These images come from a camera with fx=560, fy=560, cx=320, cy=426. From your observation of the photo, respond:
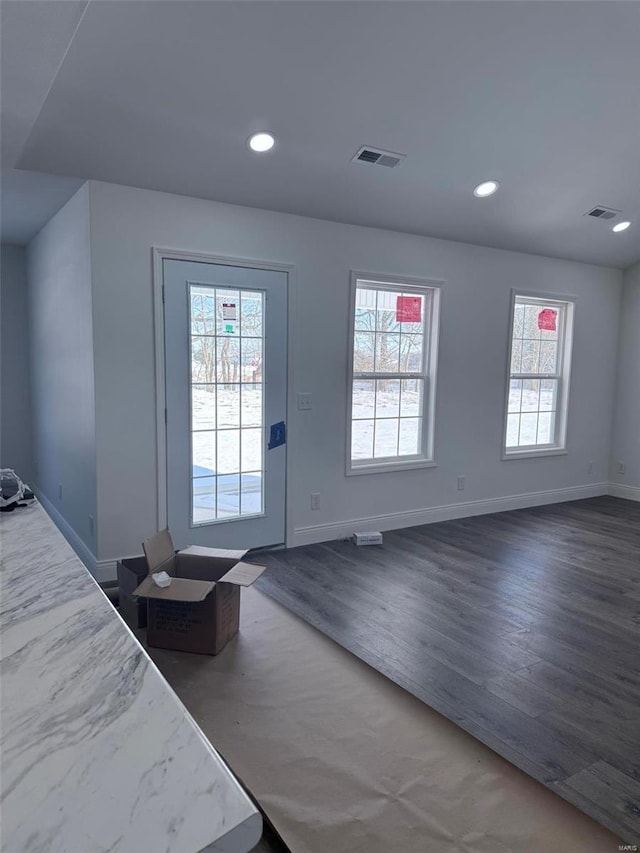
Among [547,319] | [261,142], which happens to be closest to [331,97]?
[261,142]

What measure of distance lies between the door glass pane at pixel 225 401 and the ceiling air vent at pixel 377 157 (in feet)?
3.64

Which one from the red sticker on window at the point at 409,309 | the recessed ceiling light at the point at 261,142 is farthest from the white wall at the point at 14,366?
the red sticker on window at the point at 409,309

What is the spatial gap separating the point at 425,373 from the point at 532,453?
1648mm

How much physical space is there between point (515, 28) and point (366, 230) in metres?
1.90

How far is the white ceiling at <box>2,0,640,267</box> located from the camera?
7.98ft

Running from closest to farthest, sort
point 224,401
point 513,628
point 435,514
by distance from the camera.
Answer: point 513,628
point 224,401
point 435,514

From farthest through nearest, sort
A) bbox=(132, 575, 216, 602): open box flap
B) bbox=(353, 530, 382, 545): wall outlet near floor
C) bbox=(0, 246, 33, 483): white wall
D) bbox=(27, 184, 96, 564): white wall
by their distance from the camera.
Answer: bbox=(0, 246, 33, 483): white wall < bbox=(353, 530, 382, 545): wall outlet near floor < bbox=(27, 184, 96, 564): white wall < bbox=(132, 575, 216, 602): open box flap

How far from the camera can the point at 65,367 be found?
13.5ft

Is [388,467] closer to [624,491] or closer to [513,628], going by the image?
[513,628]

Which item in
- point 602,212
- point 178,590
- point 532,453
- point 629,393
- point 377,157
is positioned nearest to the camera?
point 178,590

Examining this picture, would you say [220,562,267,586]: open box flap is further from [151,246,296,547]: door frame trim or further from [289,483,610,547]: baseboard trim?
[289,483,610,547]: baseboard trim

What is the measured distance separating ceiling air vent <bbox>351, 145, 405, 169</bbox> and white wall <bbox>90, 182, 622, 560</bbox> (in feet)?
2.36

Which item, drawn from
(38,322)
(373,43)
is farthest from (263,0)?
(38,322)

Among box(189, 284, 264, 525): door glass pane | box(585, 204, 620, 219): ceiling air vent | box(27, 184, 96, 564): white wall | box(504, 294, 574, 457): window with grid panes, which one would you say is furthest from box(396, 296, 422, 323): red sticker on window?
box(27, 184, 96, 564): white wall
